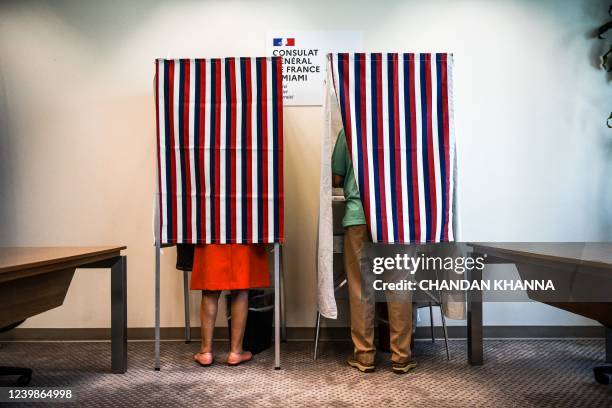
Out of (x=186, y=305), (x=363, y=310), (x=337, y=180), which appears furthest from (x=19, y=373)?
(x=337, y=180)

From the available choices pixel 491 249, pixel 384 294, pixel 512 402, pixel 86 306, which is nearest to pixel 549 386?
pixel 512 402

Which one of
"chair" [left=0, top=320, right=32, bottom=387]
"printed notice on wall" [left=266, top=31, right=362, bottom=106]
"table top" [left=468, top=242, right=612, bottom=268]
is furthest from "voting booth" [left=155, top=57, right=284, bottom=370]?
"table top" [left=468, top=242, right=612, bottom=268]

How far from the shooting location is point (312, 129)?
119 inches

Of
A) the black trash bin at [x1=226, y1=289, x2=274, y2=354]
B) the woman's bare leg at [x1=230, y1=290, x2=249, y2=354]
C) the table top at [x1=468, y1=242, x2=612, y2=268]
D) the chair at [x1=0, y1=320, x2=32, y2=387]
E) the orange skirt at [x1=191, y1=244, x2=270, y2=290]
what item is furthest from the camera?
the black trash bin at [x1=226, y1=289, x2=274, y2=354]

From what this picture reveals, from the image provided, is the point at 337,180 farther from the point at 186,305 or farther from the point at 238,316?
the point at 186,305

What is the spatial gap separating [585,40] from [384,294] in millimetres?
2426

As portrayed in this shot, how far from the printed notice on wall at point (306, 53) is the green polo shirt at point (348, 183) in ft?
2.55

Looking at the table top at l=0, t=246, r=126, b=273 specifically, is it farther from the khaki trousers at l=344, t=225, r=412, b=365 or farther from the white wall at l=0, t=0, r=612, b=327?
the khaki trousers at l=344, t=225, r=412, b=365

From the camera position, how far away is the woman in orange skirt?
2.31 m

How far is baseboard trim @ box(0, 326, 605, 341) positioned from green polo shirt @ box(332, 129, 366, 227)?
105 cm

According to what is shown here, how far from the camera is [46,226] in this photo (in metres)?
3.05

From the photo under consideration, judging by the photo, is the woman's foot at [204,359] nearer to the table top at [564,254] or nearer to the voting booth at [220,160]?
the voting booth at [220,160]

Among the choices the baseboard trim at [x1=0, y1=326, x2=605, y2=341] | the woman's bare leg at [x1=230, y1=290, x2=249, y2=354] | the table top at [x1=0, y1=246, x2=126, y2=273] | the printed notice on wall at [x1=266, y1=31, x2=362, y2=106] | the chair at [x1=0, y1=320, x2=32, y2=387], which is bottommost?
the baseboard trim at [x1=0, y1=326, x2=605, y2=341]

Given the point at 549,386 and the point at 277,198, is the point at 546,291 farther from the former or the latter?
the point at 277,198
